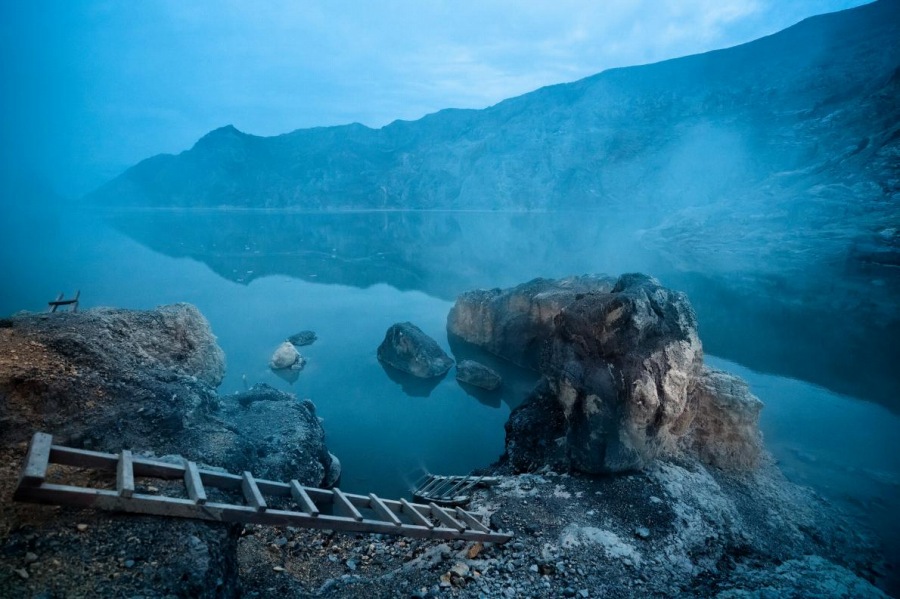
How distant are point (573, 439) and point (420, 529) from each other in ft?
16.0

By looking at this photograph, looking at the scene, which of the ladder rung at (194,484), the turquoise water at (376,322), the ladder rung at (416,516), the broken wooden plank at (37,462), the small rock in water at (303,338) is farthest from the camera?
the small rock in water at (303,338)

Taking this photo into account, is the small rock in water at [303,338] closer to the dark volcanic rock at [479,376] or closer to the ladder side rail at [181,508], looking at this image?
the dark volcanic rock at [479,376]

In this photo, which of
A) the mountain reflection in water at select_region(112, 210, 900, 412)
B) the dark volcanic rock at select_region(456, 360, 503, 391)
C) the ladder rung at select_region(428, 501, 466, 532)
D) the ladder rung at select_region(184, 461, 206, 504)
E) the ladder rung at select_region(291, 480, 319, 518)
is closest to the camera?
the ladder rung at select_region(184, 461, 206, 504)

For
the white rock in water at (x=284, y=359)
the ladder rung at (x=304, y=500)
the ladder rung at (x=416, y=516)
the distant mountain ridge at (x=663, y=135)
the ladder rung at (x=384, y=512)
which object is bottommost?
the white rock in water at (x=284, y=359)

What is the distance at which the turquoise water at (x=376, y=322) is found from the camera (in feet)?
45.4

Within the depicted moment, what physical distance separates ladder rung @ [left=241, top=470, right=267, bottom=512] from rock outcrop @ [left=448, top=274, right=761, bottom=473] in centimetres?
713

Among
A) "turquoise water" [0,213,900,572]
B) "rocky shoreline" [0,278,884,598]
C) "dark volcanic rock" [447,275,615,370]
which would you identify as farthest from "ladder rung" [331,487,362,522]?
"dark volcanic rock" [447,275,615,370]

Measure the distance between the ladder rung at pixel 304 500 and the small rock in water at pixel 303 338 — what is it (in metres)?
20.8

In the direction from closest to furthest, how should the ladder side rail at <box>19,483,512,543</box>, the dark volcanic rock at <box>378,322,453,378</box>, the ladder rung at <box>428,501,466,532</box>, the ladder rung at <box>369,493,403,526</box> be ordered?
the ladder side rail at <box>19,483,512,543</box>, the ladder rung at <box>369,493,403,526</box>, the ladder rung at <box>428,501,466,532</box>, the dark volcanic rock at <box>378,322,453,378</box>

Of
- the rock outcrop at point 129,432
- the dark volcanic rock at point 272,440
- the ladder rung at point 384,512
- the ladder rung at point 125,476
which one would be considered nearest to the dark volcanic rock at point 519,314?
the rock outcrop at point 129,432

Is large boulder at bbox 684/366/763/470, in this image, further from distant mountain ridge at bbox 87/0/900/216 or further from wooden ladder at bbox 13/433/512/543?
distant mountain ridge at bbox 87/0/900/216

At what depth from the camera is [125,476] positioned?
4605 mm

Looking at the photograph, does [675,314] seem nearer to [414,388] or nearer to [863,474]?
[863,474]

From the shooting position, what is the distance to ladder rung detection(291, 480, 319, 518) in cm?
534
